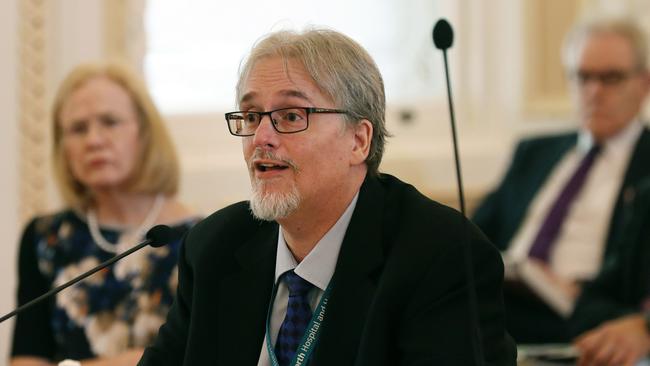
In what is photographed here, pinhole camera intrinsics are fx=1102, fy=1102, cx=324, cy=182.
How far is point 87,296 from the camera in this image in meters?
3.33

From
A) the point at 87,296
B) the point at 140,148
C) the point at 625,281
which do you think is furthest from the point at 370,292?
the point at 625,281

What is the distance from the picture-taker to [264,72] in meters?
2.17

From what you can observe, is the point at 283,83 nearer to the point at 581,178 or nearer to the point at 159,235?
the point at 159,235

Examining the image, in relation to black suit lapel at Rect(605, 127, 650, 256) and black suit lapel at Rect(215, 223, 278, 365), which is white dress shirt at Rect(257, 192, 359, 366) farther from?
black suit lapel at Rect(605, 127, 650, 256)

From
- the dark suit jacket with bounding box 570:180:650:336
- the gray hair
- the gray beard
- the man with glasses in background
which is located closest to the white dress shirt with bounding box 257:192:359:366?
the gray beard

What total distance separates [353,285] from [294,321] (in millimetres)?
155

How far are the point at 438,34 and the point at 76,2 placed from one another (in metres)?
3.13

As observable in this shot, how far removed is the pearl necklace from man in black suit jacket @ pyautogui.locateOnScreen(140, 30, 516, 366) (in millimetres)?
1126

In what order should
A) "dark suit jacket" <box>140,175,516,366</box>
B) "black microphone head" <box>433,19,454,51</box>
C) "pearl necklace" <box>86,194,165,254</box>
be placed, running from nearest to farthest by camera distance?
1. "dark suit jacket" <box>140,175,516,366</box>
2. "black microphone head" <box>433,19,454,51</box>
3. "pearl necklace" <box>86,194,165,254</box>

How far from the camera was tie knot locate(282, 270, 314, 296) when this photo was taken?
219cm

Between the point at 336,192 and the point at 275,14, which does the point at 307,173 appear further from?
the point at 275,14

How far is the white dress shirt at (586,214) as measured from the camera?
14.6 feet

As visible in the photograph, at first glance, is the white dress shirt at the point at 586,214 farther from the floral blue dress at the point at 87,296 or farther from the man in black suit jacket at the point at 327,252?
the man in black suit jacket at the point at 327,252

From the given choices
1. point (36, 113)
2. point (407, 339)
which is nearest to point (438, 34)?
point (407, 339)
